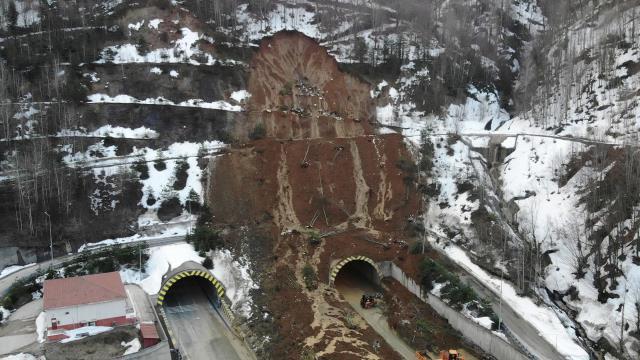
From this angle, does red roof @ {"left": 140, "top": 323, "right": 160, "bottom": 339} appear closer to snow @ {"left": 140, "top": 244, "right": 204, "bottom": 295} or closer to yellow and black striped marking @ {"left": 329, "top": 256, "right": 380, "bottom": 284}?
snow @ {"left": 140, "top": 244, "right": 204, "bottom": 295}

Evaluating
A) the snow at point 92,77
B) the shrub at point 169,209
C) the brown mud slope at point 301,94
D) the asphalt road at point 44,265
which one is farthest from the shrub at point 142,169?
the snow at point 92,77

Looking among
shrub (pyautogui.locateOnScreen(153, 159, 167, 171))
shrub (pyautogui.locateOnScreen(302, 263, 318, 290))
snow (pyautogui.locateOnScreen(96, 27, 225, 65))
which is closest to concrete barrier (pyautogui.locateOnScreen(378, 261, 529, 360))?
Answer: shrub (pyautogui.locateOnScreen(302, 263, 318, 290))

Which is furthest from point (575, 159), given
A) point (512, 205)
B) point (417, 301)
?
point (417, 301)

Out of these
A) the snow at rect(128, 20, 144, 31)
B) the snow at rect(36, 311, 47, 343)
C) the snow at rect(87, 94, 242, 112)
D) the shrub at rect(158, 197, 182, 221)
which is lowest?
the snow at rect(36, 311, 47, 343)

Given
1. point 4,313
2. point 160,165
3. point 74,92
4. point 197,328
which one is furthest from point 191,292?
point 74,92

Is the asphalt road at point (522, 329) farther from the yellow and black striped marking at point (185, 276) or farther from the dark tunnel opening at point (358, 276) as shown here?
the yellow and black striped marking at point (185, 276)

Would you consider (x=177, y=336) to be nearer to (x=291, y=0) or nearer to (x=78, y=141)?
(x=78, y=141)

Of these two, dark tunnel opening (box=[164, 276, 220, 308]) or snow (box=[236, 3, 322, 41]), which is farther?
snow (box=[236, 3, 322, 41])
